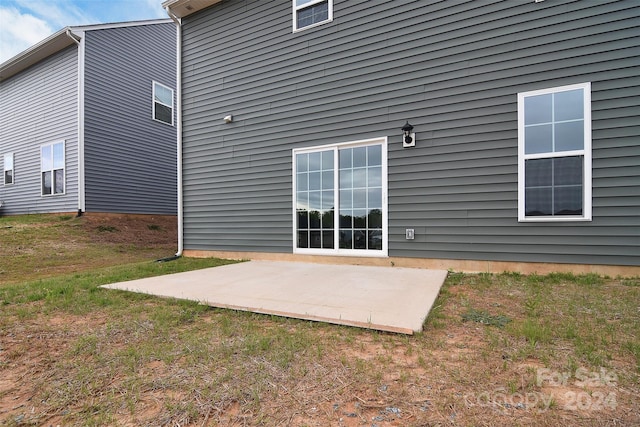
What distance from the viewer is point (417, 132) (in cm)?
449

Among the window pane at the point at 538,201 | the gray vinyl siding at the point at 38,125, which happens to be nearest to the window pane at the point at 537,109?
the window pane at the point at 538,201

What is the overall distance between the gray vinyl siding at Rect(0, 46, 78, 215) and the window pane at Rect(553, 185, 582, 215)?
36.2 feet

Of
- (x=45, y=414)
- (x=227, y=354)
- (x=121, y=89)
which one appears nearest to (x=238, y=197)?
(x=227, y=354)

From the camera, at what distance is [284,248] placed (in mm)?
5496

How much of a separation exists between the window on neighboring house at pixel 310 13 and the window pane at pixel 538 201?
13.3 feet

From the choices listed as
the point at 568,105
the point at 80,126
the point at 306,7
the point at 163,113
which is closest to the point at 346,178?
the point at 568,105

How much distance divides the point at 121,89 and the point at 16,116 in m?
4.13

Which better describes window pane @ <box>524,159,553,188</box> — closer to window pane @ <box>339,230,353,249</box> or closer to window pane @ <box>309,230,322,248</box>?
window pane @ <box>339,230,353,249</box>

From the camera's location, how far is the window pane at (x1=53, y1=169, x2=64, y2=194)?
913cm

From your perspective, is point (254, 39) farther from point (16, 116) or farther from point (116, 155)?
point (16, 116)

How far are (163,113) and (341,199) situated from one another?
8.96 meters

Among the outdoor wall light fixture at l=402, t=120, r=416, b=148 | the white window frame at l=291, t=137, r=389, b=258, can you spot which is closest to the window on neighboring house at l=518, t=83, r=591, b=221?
the outdoor wall light fixture at l=402, t=120, r=416, b=148

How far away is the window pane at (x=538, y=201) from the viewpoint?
3812mm

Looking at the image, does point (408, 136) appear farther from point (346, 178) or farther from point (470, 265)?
point (470, 265)
